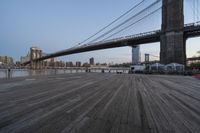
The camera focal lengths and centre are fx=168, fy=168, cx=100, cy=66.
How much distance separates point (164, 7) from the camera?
42250mm

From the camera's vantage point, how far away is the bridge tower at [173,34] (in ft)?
126

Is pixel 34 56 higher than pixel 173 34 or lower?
lower

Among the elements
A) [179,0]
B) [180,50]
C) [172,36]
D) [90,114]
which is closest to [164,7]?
[179,0]

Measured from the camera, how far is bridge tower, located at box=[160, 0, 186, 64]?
38531mm

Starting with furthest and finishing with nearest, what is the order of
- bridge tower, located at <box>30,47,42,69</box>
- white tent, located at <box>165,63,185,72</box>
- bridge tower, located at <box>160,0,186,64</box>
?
bridge tower, located at <box>30,47,42,69</box>, bridge tower, located at <box>160,0,186,64</box>, white tent, located at <box>165,63,185,72</box>

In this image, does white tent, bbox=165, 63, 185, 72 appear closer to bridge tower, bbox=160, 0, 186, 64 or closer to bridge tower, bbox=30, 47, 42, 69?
bridge tower, bbox=160, 0, 186, 64

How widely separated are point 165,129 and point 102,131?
1.20m

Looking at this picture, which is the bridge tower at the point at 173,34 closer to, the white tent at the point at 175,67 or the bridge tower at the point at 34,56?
the white tent at the point at 175,67

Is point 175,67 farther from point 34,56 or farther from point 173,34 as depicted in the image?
point 34,56

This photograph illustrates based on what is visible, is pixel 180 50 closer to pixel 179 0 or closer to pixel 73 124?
pixel 179 0

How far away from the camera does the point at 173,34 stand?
128 feet

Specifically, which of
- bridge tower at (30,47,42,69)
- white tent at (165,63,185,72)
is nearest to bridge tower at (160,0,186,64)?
white tent at (165,63,185,72)

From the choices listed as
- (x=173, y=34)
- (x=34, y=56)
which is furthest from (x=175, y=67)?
(x=34, y=56)

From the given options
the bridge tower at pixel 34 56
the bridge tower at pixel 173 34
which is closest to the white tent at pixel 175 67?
the bridge tower at pixel 173 34
